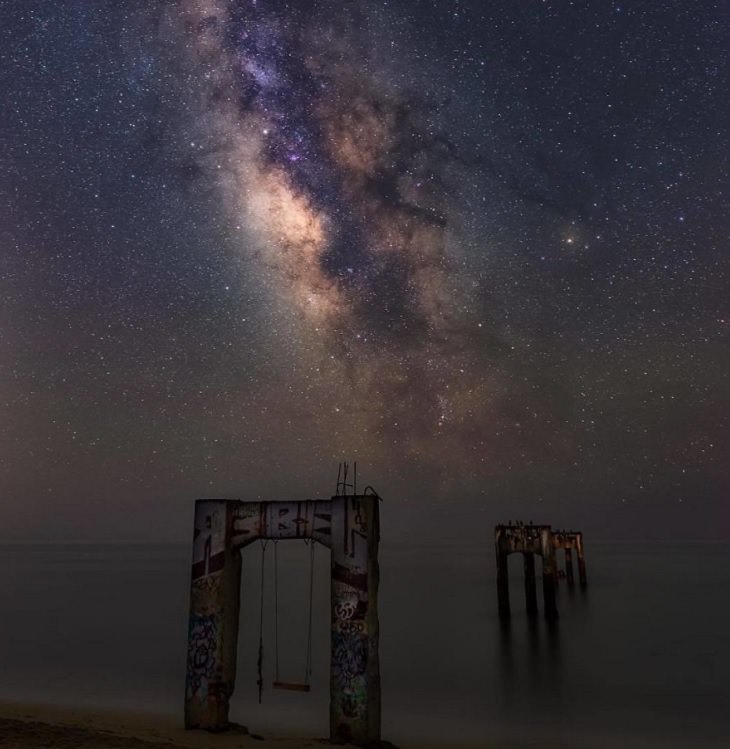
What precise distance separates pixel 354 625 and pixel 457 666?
18825 mm

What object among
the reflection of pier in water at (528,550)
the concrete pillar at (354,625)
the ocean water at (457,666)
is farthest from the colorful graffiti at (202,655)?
the reflection of pier in water at (528,550)

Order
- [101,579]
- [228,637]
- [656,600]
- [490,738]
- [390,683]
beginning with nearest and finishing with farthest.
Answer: [228,637], [490,738], [390,683], [656,600], [101,579]

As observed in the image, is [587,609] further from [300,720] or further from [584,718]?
[300,720]

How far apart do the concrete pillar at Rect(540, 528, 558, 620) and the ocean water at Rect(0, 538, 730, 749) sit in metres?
1.59

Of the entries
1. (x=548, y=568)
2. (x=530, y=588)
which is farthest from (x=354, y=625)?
(x=530, y=588)

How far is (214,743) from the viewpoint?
39.5 ft

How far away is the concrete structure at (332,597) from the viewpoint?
12023mm

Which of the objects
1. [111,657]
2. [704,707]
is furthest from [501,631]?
[111,657]

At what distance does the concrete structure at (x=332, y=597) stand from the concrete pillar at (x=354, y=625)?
17 millimetres

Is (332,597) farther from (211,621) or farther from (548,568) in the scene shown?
(548,568)

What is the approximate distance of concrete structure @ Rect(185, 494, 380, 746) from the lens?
39.4 ft

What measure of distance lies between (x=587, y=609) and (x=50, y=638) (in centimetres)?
3358

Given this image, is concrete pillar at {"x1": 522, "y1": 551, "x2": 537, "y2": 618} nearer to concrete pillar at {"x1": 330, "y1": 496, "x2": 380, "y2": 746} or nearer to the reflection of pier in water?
the reflection of pier in water

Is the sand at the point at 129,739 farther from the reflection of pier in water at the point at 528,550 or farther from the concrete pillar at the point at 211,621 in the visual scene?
the reflection of pier in water at the point at 528,550
